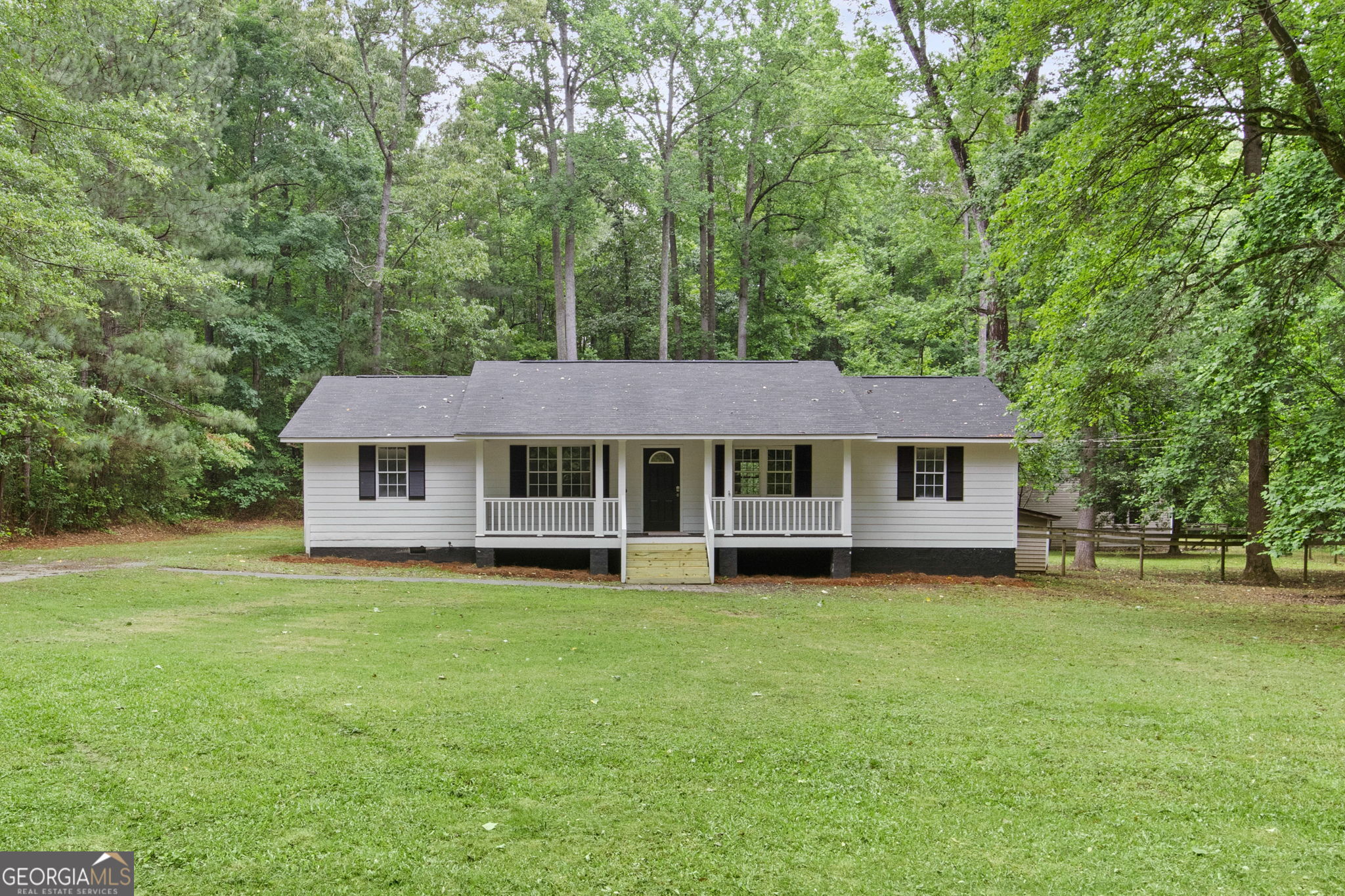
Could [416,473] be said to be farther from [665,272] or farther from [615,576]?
[665,272]

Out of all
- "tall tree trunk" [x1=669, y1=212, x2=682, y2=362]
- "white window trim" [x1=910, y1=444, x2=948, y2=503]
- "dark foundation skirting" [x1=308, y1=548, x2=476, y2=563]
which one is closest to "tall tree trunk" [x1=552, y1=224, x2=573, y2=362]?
"tall tree trunk" [x1=669, y1=212, x2=682, y2=362]

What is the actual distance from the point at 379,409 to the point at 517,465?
3396 millimetres

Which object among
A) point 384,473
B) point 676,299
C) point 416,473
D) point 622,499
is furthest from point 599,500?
point 676,299

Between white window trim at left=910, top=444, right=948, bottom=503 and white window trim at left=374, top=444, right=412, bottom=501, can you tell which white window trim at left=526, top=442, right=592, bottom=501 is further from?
white window trim at left=910, top=444, right=948, bottom=503

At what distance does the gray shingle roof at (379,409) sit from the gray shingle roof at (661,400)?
0.78 metres

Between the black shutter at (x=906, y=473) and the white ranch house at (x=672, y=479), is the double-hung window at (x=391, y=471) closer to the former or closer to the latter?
the white ranch house at (x=672, y=479)

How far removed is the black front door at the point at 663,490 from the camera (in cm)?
1833

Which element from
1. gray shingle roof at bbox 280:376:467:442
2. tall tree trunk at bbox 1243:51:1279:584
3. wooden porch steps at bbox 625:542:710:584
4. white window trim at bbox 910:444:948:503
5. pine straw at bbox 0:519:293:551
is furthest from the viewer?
pine straw at bbox 0:519:293:551

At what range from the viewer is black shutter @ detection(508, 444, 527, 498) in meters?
18.1

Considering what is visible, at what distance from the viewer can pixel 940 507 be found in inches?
705

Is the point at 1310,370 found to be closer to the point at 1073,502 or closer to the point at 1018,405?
the point at 1018,405

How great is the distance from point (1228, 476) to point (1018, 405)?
22.7 ft

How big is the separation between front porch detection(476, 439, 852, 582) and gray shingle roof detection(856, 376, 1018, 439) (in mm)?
1363

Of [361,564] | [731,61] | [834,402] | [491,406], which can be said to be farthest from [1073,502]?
[361,564]
